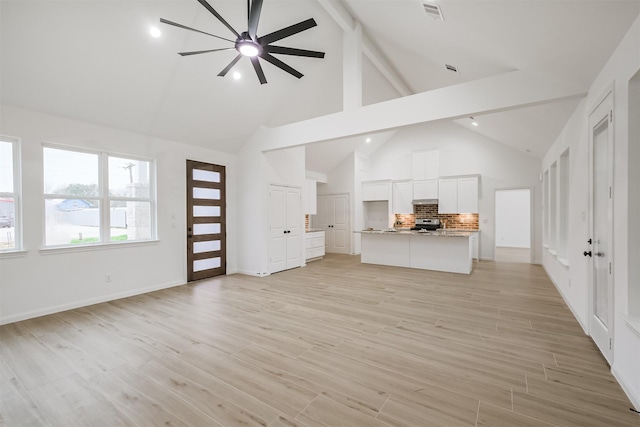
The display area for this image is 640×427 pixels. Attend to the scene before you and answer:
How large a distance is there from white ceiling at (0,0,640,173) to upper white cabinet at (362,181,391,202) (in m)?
3.75

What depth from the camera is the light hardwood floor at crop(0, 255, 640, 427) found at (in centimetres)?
188

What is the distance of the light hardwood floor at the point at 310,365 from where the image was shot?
1885 millimetres

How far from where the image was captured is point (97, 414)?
1901mm

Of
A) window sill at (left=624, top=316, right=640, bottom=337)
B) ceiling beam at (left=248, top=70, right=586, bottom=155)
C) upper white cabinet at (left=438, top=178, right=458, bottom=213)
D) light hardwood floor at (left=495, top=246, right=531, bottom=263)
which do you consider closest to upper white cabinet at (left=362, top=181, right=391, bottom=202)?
upper white cabinet at (left=438, top=178, right=458, bottom=213)

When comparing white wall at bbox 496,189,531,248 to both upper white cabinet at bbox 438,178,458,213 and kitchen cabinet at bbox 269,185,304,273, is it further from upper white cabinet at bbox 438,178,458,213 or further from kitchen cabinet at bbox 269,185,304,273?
kitchen cabinet at bbox 269,185,304,273

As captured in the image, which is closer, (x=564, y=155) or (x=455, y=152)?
(x=564, y=155)

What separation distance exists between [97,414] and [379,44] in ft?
19.8

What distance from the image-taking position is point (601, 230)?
2713mm

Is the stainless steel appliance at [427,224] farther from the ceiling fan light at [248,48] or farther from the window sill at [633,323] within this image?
the ceiling fan light at [248,48]

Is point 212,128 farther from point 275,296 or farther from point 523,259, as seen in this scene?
point 523,259

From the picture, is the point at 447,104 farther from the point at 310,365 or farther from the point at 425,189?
the point at 425,189

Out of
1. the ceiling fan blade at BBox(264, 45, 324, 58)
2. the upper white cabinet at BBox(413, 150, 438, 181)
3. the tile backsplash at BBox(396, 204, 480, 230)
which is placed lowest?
the tile backsplash at BBox(396, 204, 480, 230)

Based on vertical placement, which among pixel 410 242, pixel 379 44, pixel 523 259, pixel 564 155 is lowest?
pixel 523 259

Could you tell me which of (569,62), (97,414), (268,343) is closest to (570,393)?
(268,343)
